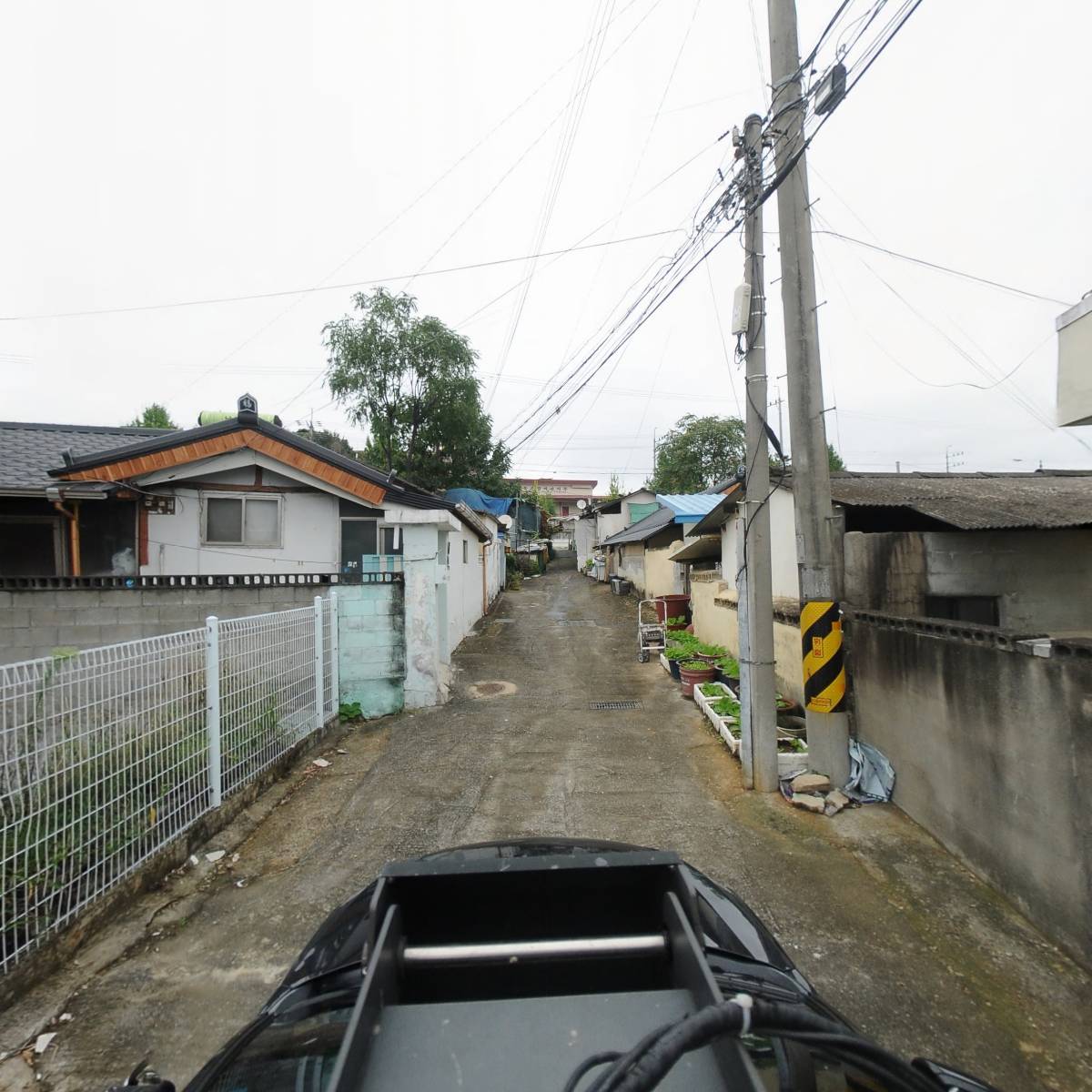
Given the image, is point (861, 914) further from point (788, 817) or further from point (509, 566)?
→ point (509, 566)

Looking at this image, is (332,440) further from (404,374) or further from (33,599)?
(33,599)

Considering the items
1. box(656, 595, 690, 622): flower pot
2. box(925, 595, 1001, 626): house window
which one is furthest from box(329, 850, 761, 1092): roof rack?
box(656, 595, 690, 622): flower pot

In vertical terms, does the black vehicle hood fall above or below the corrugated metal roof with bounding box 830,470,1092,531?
below

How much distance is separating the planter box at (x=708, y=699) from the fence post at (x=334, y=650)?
174 inches

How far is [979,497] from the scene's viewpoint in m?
6.75

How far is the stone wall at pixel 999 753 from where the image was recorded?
2.89 m

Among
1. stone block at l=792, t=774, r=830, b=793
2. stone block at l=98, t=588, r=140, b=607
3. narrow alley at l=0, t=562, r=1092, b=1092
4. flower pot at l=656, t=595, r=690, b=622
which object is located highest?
stone block at l=98, t=588, r=140, b=607

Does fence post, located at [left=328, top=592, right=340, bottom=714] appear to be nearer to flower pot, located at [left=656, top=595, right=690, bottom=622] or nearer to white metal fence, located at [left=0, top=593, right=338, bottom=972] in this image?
white metal fence, located at [left=0, top=593, right=338, bottom=972]

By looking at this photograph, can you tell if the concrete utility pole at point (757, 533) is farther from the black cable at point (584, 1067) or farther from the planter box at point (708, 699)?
the black cable at point (584, 1067)

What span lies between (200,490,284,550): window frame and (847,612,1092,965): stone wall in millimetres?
7711

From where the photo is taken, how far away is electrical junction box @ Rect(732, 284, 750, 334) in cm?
510

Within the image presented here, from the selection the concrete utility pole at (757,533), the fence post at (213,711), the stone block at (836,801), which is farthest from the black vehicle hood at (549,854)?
the concrete utility pole at (757,533)

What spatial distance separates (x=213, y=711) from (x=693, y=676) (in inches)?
231

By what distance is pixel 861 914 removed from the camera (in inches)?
129
